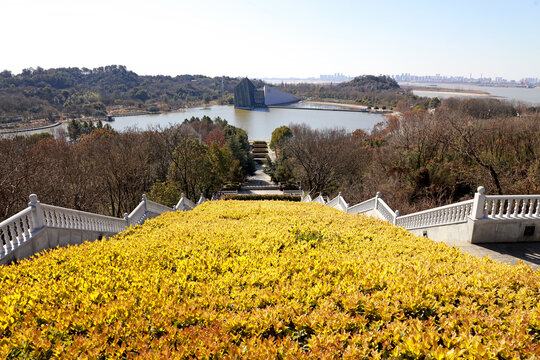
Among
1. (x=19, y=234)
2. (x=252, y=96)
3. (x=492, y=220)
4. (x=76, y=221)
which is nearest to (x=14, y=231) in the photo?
(x=19, y=234)

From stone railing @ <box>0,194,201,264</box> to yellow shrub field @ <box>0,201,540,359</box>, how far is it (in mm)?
1336

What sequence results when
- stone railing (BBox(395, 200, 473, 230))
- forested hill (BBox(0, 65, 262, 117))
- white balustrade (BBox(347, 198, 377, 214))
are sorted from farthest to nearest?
forested hill (BBox(0, 65, 262, 117)) < white balustrade (BBox(347, 198, 377, 214)) < stone railing (BBox(395, 200, 473, 230))

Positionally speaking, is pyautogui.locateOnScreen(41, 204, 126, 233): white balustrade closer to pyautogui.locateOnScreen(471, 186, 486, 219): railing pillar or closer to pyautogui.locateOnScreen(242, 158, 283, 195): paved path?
pyautogui.locateOnScreen(471, 186, 486, 219): railing pillar

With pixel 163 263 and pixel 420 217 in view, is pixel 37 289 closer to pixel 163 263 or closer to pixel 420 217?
pixel 163 263

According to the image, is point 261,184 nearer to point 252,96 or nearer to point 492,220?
point 492,220

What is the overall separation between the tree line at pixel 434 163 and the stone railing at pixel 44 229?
15.8 m

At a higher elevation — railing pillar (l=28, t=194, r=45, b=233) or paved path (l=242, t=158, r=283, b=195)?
railing pillar (l=28, t=194, r=45, b=233)

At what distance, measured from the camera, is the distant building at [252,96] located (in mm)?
141625

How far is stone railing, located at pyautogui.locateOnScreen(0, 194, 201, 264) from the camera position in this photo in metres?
5.98

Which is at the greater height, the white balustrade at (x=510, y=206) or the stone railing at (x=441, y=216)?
the white balustrade at (x=510, y=206)

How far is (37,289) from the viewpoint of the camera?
3.90 meters

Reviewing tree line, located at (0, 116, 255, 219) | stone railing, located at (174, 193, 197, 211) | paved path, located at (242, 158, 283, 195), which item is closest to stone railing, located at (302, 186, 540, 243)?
stone railing, located at (174, 193, 197, 211)

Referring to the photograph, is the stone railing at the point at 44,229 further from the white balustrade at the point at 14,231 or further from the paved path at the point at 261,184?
the paved path at the point at 261,184

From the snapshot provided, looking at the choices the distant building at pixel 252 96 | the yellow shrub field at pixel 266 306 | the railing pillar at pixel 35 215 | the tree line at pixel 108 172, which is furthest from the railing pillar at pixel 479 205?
the distant building at pixel 252 96
